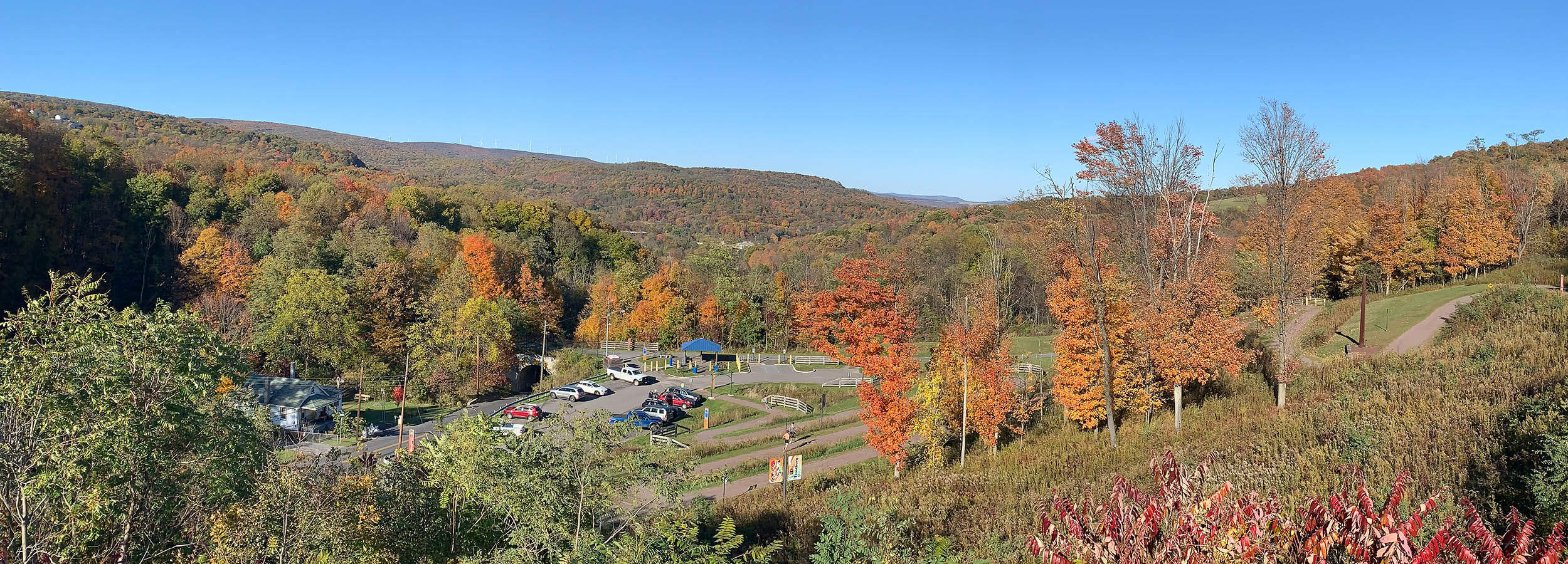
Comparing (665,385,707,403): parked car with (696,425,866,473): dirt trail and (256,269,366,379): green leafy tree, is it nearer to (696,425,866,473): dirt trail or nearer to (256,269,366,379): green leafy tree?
(696,425,866,473): dirt trail

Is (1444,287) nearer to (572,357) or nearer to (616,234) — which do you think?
(572,357)

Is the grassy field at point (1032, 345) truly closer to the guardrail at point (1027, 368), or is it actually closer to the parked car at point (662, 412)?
the guardrail at point (1027, 368)

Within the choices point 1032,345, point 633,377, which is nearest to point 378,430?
point 633,377

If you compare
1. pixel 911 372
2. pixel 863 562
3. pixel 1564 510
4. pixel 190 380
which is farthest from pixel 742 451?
pixel 1564 510

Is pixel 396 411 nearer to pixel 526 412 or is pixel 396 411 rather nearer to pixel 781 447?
pixel 526 412

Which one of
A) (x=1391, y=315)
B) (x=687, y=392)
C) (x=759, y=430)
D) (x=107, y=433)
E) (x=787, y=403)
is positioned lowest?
(x=759, y=430)

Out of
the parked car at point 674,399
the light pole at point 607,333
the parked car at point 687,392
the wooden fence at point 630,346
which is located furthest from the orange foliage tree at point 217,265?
the parked car at point 674,399

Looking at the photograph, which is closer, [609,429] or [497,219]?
[609,429]
